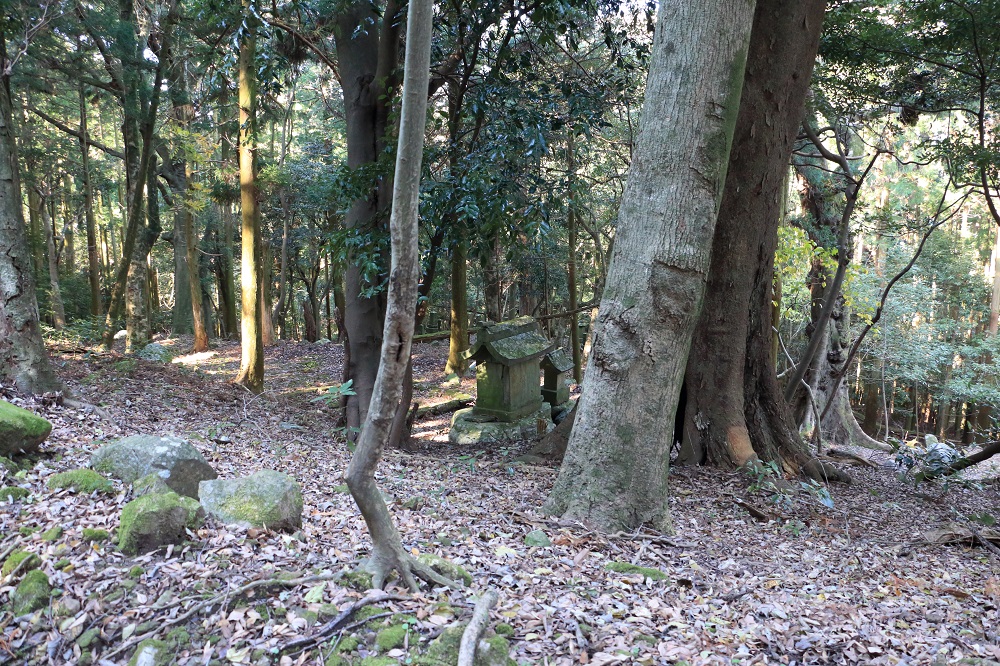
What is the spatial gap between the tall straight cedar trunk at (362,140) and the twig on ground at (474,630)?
4.57m

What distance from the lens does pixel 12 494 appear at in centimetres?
351

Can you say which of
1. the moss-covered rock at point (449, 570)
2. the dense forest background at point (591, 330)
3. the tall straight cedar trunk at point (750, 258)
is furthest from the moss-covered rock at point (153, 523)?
the tall straight cedar trunk at point (750, 258)

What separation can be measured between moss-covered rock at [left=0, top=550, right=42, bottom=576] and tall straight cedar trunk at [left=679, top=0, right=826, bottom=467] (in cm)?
505

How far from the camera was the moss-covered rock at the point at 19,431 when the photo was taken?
3.93 m

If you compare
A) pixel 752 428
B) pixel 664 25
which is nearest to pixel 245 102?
pixel 664 25

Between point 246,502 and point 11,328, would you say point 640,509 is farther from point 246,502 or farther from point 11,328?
point 11,328

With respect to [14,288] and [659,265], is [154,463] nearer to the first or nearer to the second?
[14,288]

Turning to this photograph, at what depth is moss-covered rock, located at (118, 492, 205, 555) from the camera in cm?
303

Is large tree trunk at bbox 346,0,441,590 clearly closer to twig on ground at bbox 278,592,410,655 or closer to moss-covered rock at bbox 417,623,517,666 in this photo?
twig on ground at bbox 278,592,410,655

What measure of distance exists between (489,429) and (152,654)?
7408mm

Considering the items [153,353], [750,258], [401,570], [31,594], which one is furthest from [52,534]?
[153,353]

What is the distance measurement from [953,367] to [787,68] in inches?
782

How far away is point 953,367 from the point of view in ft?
67.6

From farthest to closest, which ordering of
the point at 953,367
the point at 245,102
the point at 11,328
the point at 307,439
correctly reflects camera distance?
the point at 953,367, the point at 245,102, the point at 307,439, the point at 11,328
